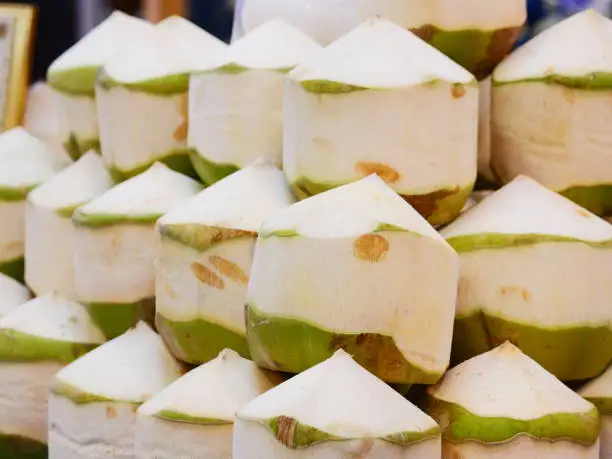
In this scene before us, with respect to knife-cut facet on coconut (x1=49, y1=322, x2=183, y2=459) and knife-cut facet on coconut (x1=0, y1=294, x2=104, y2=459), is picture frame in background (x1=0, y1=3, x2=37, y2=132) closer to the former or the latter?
knife-cut facet on coconut (x1=0, y1=294, x2=104, y2=459)

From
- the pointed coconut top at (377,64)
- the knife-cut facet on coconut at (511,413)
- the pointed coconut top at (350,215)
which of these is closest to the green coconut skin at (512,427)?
the knife-cut facet on coconut at (511,413)

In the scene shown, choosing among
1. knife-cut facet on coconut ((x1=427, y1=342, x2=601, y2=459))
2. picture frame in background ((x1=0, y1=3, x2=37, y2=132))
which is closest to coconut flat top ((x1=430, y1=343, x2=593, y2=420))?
knife-cut facet on coconut ((x1=427, y1=342, x2=601, y2=459))

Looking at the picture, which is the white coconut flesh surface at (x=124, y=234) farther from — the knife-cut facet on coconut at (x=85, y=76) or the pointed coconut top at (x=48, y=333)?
the knife-cut facet on coconut at (x=85, y=76)

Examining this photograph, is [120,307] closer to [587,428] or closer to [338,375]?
[338,375]

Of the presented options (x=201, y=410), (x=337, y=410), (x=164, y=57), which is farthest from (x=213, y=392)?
(x=164, y=57)

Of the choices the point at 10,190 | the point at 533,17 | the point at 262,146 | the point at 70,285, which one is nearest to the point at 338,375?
the point at 262,146
